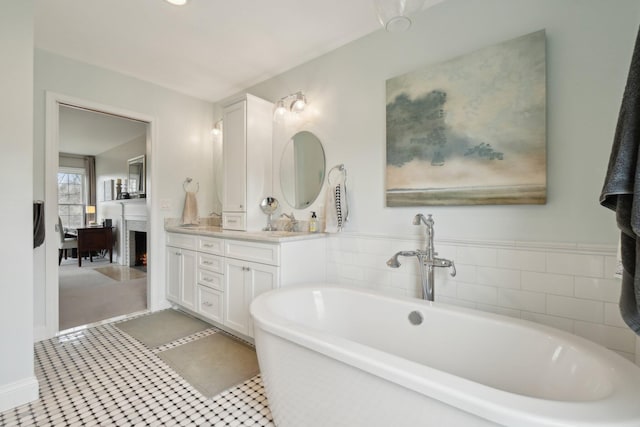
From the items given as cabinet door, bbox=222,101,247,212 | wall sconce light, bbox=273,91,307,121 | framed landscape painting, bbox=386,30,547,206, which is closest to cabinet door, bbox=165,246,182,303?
cabinet door, bbox=222,101,247,212

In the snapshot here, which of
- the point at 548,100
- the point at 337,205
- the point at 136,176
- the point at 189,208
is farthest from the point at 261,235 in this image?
the point at 136,176

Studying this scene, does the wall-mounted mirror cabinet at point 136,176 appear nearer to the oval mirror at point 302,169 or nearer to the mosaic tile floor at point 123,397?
the mosaic tile floor at point 123,397

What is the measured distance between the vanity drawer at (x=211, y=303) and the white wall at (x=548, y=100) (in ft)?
4.30

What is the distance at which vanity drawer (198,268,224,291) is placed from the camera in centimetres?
256

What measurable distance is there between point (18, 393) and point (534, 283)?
2893 millimetres

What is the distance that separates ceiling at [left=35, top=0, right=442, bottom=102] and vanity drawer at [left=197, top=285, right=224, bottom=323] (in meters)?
2.07

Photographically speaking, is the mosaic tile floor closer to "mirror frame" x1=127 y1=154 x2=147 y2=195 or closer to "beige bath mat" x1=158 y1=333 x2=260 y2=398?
"beige bath mat" x1=158 y1=333 x2=260 y2=398

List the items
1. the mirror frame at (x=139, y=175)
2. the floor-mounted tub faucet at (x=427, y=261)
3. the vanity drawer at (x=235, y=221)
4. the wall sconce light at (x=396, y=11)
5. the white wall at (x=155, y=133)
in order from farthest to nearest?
the mirror frame at (x=139, y=175)
the vanity drawer at (x=235, y=221)
the white wall at (x=155, y=133)
the floor-mounted tub faucet at (x=427, y=261)
the wall sconce light at (x=396, y=11)

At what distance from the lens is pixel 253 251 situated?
230 cm

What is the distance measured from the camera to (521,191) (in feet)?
5.24

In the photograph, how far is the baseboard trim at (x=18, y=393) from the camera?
1.61 m

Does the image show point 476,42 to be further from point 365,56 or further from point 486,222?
point 486,222

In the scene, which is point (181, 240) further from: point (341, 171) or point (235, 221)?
point (341, 171)

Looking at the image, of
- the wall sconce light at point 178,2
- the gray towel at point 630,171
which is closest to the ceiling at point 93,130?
the wall sconce light at point 178,2
